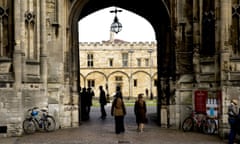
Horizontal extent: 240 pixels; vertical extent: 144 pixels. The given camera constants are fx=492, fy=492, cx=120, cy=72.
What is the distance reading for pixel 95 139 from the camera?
16.3 metres

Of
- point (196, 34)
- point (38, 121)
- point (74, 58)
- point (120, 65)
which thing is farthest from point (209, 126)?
point (120, 65)

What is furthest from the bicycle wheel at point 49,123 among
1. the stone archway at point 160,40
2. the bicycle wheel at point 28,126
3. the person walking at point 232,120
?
the person walking at point 232,120

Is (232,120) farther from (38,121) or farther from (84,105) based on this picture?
(84,105)

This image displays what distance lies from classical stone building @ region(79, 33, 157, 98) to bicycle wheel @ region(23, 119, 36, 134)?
56893mm

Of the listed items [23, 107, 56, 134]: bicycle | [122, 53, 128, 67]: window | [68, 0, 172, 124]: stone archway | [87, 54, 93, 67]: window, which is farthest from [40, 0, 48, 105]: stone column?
[122, 53, 128, 67]: window

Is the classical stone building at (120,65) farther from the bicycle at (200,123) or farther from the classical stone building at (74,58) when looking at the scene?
the bicycle at (200,123)

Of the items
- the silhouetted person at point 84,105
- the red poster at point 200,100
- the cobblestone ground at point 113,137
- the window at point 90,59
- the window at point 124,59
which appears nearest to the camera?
the cobblestone ground at point 113,137

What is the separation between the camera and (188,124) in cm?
1916

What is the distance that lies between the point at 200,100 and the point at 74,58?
608cm

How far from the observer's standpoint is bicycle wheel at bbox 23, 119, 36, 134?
1805 centimetres

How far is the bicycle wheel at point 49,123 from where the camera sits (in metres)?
19.0

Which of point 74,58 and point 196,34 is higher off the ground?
point 196,34

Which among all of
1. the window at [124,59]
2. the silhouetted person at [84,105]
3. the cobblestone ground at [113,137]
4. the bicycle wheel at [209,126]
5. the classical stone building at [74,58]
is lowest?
the cobblestone ground at [113,137]

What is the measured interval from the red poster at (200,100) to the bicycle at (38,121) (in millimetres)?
5632
